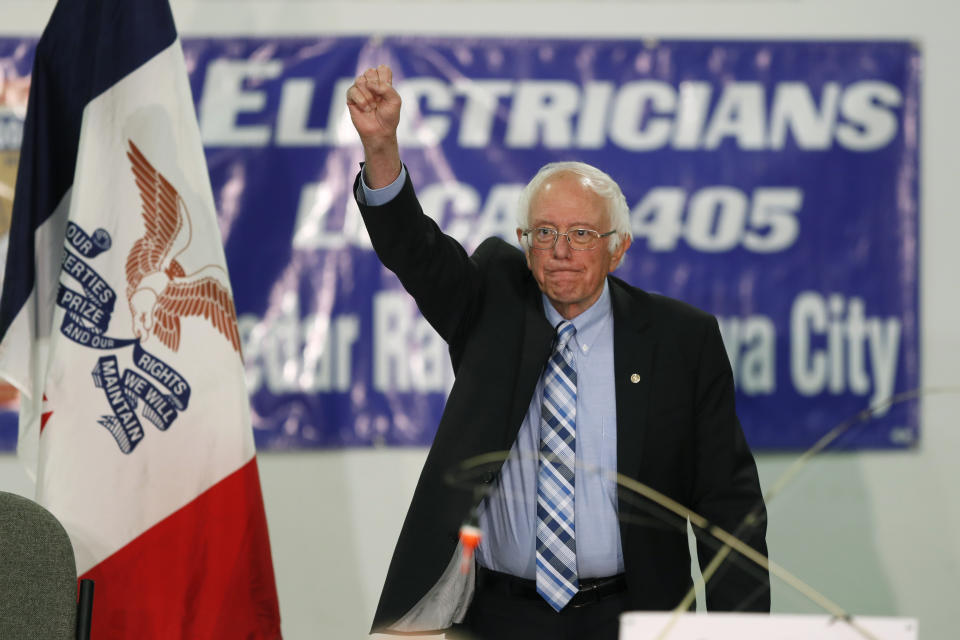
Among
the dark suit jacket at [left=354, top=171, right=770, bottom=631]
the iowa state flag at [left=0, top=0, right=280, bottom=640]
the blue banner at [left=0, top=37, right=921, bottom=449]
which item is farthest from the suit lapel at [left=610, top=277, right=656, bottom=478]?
the blue banner at [left=0, top=37, right=921, bottom=449]

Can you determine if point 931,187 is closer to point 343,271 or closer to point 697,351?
point 697,351

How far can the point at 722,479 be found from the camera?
1856mm

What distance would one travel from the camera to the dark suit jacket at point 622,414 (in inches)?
70.3

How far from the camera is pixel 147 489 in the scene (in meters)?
2.24

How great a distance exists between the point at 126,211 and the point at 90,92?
279mm

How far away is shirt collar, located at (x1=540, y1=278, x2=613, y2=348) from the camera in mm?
1929

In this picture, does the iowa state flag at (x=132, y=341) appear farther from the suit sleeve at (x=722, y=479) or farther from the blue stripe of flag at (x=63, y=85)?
the suit sleeve at (x=722, y=479)

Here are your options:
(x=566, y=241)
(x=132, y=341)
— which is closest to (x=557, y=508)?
(x=566, y=241)

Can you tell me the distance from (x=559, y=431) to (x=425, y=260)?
0.39 meters

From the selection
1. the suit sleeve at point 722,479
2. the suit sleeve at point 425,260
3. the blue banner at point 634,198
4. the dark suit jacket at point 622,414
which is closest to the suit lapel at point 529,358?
the dark suit jacket at point 622,414

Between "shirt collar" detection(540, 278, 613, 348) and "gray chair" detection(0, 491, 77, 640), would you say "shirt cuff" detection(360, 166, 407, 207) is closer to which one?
"shirt collar" detection(540, 278, 613, 348)

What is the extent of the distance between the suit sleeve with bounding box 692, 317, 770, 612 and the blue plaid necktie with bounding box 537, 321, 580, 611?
237 millimetres

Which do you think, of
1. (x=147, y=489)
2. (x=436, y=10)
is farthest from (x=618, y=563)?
(x=436, y=10)

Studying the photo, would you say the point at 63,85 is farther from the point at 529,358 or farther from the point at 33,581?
the point at 529,358
